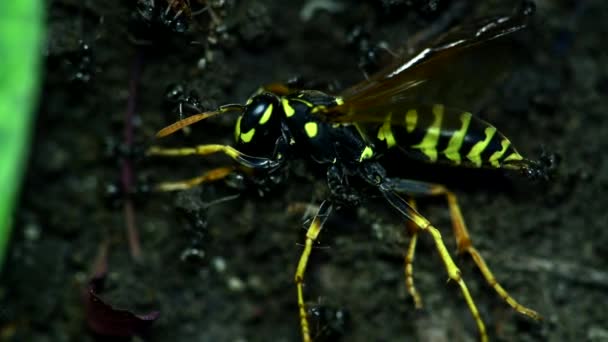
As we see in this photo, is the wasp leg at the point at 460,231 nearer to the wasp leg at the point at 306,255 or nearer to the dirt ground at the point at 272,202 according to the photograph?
the dirt ground at the point at 272,202

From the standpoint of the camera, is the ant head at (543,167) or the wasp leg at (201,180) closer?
the ant head at (543,167)

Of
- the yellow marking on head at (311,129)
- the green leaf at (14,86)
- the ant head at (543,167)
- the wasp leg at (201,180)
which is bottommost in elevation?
the wasp leg at (201,180)

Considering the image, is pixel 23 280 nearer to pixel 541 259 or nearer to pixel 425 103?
pixel 425 103

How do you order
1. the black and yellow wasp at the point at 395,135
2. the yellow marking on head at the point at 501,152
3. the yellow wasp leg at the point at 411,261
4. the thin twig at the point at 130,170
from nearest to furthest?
the black and yellow wasp at the point at 395,135 < the yellow marking on head at the point at 501,152 < the yellow wasp leg at the point at 411,261 < the thin twig at the point at 130,170

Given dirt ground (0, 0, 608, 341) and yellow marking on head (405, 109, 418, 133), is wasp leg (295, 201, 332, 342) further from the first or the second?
yellow marking on head (405, 109, 418, 133)

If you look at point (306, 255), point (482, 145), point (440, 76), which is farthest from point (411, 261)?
point (440, 76)

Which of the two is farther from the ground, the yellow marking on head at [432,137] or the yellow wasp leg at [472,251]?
the yellow marking on head at [432,137]

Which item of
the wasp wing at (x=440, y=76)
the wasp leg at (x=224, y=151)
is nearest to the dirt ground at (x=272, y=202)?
the wasp leg at (x=224, y=151)

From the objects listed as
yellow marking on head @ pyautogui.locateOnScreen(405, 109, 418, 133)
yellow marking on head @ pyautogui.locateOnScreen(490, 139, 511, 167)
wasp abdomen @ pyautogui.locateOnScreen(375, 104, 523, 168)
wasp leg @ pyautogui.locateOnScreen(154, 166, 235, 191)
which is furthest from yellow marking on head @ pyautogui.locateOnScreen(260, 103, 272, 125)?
yellow marking on head @ pyautogui.locateOnScreen(490, 139, 511, 167)
